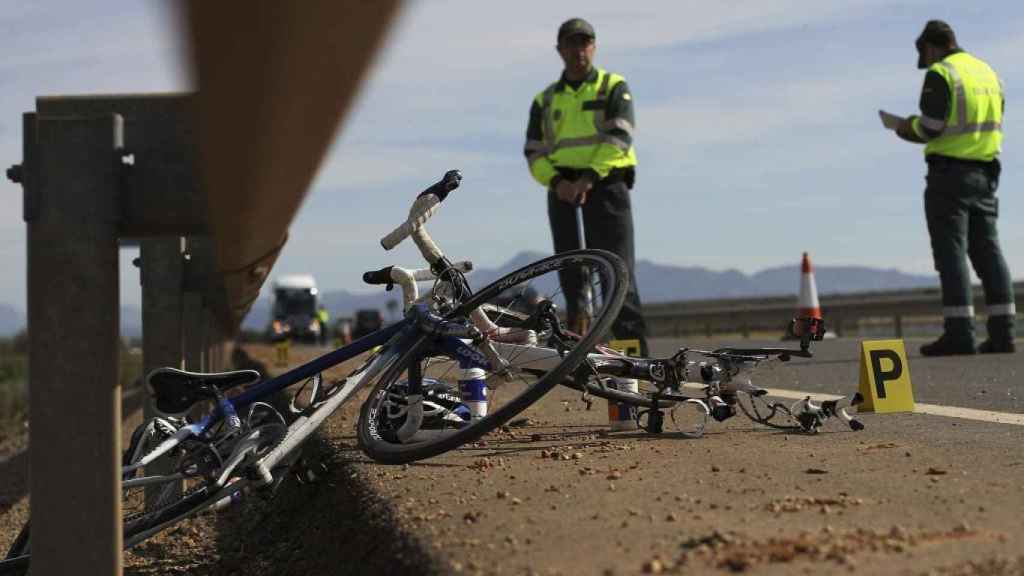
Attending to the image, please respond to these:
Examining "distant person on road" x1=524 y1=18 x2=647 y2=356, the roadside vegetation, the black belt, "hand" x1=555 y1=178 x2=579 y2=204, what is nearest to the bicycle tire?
"distant person on road" x1=524 y1=18 x2=647 y2=356

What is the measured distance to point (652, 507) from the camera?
13.5 feet

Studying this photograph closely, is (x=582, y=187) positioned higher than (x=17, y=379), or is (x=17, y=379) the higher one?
(x=582, y=187)

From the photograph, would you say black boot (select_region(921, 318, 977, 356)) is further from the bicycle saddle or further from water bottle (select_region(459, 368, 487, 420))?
the bicycle saddle

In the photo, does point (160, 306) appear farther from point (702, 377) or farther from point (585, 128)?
point (702, 377)

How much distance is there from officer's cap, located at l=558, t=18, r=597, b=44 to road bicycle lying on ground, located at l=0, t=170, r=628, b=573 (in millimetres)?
3787

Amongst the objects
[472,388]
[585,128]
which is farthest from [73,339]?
[585,128]

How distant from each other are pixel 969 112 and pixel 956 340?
1776 mm

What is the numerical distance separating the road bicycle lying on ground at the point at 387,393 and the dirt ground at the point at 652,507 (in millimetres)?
208

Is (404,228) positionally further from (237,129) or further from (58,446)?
(237,129)

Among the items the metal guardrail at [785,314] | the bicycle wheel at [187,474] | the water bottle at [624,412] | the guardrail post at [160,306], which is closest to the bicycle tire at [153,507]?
the bicycle wheel at [187,474]

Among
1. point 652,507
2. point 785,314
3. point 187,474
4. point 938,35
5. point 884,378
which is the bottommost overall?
point 652,507

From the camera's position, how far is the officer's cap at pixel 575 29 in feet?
32.6

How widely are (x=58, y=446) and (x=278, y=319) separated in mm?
56302

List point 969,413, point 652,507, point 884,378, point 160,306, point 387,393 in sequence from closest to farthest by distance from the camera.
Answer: point 652,507, point 387,393, point 969,413, point 884,378, point 160,306
